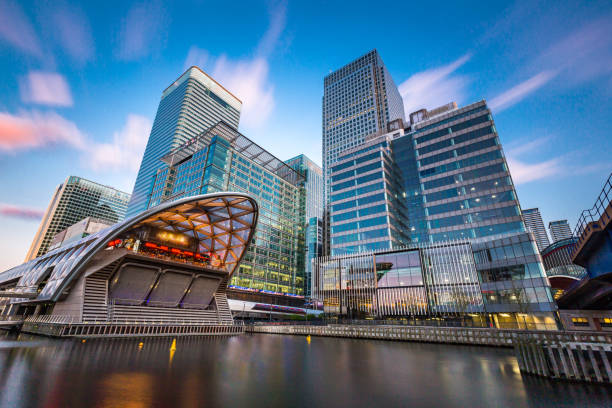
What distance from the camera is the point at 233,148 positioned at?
86625mm

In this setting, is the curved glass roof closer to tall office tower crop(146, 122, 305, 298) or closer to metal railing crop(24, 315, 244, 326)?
metal railing crop(24, 315, 244, 326)

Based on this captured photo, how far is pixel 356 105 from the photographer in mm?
125188

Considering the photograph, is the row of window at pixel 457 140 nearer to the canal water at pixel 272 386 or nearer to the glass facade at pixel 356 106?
the glass facade at pixel 356 106

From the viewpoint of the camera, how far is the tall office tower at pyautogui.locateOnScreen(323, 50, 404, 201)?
4680 inches

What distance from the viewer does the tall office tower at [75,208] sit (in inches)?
5969

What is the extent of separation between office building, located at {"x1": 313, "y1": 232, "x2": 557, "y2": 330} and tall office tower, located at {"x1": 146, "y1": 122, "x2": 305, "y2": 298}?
27453 mm

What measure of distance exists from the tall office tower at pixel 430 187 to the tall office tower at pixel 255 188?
29291 mm

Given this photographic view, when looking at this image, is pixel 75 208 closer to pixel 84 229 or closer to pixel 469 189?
pixel 84 229

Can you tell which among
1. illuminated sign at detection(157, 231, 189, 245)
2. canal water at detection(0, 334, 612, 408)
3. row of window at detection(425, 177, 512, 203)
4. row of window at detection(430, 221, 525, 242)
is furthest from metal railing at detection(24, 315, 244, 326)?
row of window at detection(425, 177, 512, 203)

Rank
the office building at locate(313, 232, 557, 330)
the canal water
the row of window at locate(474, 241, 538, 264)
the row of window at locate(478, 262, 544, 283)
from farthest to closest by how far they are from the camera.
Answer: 1. the row of window at locate(474, 241, 538, 264)
2. the office building at locate(313, 232, 557, 330)
3. the row of window at locate(478, 262, 544, 283)
4. the canal water

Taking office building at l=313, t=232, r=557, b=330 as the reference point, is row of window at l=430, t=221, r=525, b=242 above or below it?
above

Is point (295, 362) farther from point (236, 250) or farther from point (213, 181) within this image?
point (213, 181)

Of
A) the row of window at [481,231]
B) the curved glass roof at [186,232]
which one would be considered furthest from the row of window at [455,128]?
the curved glass roof at [186,232]

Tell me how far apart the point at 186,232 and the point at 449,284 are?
47134 mm
